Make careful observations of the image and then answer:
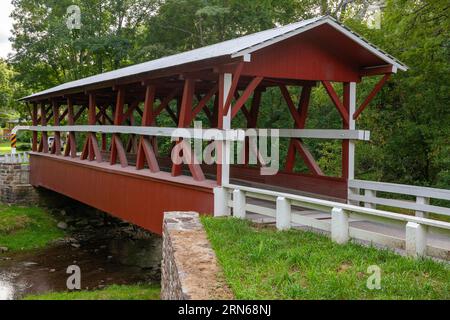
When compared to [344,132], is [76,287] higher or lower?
lower

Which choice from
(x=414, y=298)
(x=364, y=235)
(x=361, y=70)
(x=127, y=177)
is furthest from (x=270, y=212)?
(x=127, y=177)

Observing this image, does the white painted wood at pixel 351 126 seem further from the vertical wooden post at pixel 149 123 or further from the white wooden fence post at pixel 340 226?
the vertical wooden post at pixel 149 123

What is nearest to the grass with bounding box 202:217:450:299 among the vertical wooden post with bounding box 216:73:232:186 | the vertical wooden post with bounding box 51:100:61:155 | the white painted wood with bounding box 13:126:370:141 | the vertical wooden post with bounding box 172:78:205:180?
the vertical wooden post with bounding box 216:73:232:186

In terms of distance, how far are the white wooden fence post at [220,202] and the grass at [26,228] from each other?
10036mm

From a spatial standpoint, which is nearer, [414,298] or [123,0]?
[414,298]

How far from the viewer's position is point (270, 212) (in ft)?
25.4

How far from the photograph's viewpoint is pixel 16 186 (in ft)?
68.5

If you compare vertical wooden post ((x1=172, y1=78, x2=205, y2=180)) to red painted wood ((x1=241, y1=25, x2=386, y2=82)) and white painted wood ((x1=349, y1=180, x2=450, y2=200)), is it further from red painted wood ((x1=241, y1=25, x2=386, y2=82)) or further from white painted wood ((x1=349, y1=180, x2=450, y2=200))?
white painted wood ((x1=349, y1=180, x2=450, y2=200))

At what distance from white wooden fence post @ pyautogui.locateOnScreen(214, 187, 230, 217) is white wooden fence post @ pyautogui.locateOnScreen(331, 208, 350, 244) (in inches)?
98.2

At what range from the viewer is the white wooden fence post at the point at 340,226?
255 inches

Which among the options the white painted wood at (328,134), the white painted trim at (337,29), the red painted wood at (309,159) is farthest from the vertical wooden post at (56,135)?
the white painted trim at (337,29)

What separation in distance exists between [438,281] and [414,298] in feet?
1.69
